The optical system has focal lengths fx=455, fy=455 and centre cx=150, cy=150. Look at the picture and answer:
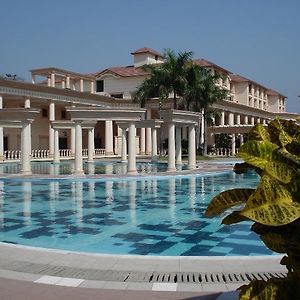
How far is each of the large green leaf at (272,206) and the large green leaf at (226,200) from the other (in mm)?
492

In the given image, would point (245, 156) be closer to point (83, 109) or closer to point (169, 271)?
point (169, 271)

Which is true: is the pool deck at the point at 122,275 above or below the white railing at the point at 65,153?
below

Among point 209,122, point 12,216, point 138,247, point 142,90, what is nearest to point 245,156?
point 138,247

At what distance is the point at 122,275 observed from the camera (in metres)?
6.20

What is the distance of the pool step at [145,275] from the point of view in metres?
5.94

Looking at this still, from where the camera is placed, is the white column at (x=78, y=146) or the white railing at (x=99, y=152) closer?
the white column at (x=78, y=146)

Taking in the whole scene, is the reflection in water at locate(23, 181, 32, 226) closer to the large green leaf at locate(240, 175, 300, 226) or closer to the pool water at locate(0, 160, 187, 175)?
the pool water at locate(0, 160, 187, 175)

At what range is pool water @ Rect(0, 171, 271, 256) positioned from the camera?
29.5ft

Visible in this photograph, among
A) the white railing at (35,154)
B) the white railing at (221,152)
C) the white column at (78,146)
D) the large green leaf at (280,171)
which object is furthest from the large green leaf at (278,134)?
the white railing at (221,152)

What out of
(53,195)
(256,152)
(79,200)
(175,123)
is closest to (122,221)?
(79,200)

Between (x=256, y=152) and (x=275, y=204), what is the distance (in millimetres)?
608

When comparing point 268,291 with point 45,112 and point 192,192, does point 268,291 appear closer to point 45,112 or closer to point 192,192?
point 192,192

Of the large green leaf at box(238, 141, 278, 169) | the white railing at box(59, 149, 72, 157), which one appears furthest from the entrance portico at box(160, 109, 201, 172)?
the large green leaf at box(238, 141, 278, 169)

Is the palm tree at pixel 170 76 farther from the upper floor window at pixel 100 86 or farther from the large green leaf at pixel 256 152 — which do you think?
the large green leaf at pixel 256 152
